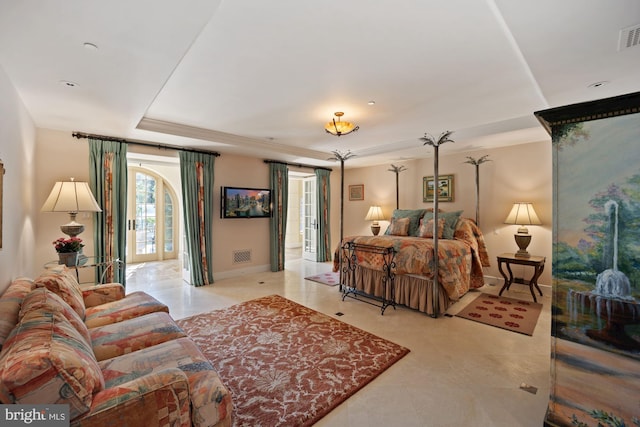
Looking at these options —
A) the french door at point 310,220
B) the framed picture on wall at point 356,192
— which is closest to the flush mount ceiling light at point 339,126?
the french door at point 310,220

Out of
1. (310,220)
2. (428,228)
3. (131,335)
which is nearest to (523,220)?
(428,228)

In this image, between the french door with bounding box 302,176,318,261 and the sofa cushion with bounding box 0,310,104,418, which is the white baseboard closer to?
the french door with bounding box 302,176,318,261

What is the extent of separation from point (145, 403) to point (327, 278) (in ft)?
14.2

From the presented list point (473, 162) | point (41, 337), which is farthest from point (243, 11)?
point (473, 162)

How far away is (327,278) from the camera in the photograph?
17.8 feet

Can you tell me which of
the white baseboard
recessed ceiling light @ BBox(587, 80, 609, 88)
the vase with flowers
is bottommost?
the white baseboard

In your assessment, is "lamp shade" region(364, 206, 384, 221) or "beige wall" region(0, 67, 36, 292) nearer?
"beige wall" region(0, 67, 36, 292)

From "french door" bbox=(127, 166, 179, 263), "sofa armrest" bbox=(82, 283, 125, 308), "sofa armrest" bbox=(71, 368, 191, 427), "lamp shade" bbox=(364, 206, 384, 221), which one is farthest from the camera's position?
"french door" bbox=(127, 166, 179, 263)

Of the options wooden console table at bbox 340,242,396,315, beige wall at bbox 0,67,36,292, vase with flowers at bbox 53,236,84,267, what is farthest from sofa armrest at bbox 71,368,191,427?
wooden console table at bbox 340,242,396,315

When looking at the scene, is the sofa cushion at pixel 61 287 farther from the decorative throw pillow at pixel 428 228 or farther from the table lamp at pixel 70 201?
the decorative throw pillow at pixel 428 228

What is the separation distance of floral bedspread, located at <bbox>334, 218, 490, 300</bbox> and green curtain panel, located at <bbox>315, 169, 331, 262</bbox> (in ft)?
8.87

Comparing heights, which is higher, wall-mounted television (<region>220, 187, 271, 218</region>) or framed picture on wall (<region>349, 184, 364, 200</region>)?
framed picture on wall (<region>349, 184, 364, 200</region>)

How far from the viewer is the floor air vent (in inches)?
220

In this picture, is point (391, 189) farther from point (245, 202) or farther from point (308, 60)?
point (308, 60)
